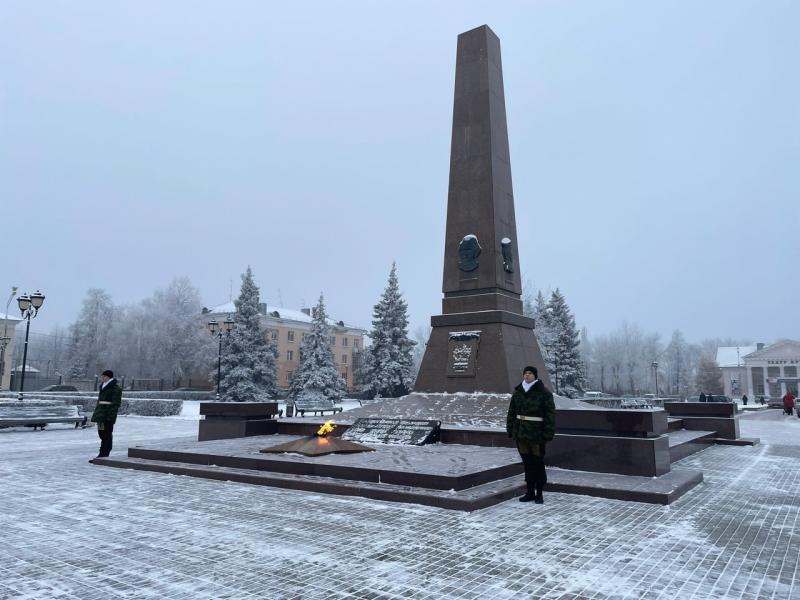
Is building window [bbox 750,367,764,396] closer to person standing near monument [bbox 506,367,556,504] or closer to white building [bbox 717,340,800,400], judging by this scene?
white building [bbox 717,340,800,400]

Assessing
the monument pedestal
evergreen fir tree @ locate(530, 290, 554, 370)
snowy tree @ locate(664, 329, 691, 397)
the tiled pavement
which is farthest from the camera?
snowy tree @ locate(664, 329, 691, 397)

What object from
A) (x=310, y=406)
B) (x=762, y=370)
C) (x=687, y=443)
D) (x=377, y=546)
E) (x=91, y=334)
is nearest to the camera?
(x=377, y=546)

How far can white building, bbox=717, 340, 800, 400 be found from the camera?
69062 mm

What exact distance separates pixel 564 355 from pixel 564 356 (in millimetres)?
72

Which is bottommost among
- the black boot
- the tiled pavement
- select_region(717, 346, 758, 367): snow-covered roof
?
the tiled pavement

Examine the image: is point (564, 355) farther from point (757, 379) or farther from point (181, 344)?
point (757, 379)

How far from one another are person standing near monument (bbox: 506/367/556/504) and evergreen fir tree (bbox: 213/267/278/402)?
33.1 meters

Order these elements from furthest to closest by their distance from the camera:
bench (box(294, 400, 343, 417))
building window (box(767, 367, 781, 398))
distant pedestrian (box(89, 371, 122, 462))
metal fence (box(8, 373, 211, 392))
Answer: building window (box(767, 367, 781, 398)) < metal fence (box(8, 373, 211, 392)) < bench (box(294, 400, 343, 417)) < distant pedestrian (box(89, 371, 122, 462))

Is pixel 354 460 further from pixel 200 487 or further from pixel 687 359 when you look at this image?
pixel 687 359

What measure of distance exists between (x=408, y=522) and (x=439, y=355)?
7683 millimetres

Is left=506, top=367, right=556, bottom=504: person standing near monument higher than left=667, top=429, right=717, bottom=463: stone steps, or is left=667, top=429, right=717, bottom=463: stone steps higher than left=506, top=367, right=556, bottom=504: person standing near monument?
left=506, top=367, right=556, bottom=504: person standing near monument

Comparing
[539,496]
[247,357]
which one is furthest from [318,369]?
[539,496]

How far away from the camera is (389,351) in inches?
1540

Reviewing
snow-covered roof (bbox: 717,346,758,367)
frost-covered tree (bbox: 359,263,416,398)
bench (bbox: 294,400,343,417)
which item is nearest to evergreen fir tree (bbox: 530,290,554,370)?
frost-covered tree (bbox: 359,263,416,398)
